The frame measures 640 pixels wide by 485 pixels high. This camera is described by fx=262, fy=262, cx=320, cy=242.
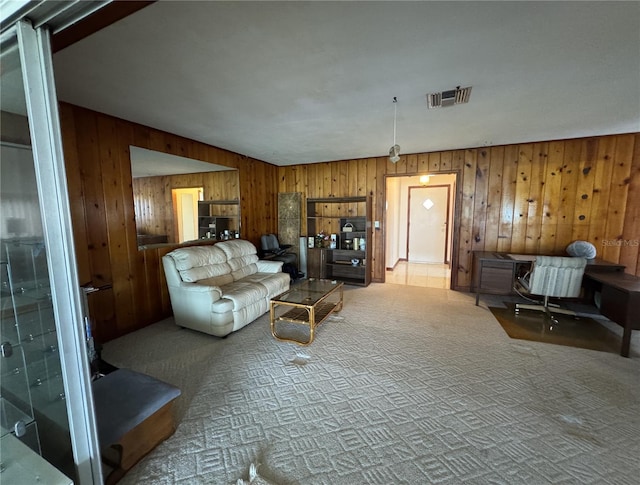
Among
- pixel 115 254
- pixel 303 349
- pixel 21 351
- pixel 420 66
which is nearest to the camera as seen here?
pixel 21 351

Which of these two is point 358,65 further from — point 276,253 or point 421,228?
point 421,228

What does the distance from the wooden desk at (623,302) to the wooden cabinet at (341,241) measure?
9.90 ft

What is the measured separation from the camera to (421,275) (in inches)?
223

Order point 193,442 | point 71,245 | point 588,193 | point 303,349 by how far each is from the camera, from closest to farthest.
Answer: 1. point 71,245
2. point 193,442
3. point 303,349
4. point 588,193

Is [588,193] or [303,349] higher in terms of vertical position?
[588,193]

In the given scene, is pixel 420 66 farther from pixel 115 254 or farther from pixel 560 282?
pixel 115 254

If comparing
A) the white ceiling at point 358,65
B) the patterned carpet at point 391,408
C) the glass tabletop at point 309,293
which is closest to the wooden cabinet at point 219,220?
the white ceiling at point 358,65

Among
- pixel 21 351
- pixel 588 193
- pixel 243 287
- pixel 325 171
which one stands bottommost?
pixel 243 287

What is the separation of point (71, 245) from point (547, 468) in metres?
2.46

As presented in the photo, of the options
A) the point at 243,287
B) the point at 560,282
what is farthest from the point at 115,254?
the point at 560,282

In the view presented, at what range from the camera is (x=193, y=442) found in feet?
5.15

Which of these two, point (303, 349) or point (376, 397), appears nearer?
point (376, 397)

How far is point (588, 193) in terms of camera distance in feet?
12.4

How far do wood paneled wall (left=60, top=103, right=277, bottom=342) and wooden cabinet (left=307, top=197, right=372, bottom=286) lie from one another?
2.62 m
